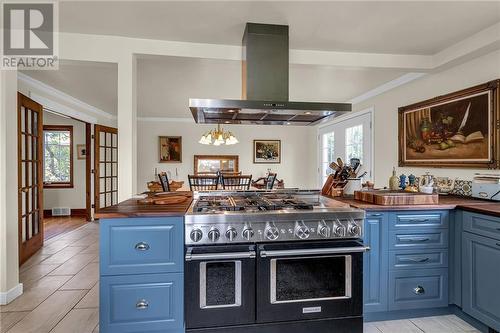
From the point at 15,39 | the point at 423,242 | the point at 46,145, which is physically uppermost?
the point at 15,39

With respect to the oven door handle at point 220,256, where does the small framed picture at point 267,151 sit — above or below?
above

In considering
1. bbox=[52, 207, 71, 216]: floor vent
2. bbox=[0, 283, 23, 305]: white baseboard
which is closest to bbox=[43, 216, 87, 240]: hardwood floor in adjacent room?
bbox=[52, 207, 71, 216]: floor vent

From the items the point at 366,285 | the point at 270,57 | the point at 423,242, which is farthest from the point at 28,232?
the point at 423,242

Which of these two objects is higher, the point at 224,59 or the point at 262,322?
the point at 224,59

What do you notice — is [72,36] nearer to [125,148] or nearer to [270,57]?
[125,148]

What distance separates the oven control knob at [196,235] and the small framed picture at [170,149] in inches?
184

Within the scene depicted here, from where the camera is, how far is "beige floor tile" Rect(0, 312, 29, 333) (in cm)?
191

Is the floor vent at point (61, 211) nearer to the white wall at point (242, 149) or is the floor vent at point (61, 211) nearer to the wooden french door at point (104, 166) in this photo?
the wooden french door at point (104, 166)

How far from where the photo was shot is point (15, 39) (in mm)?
2211

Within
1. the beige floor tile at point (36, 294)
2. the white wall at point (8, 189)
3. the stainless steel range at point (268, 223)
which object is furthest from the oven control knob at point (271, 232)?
the white wall at point (8, 189)

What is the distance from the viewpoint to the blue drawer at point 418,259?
6.56 ft

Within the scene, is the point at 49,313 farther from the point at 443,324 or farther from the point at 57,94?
the point at 57,94

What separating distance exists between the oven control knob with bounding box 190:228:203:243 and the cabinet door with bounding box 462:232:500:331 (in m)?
1.91

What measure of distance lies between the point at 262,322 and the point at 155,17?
7.51 ft
